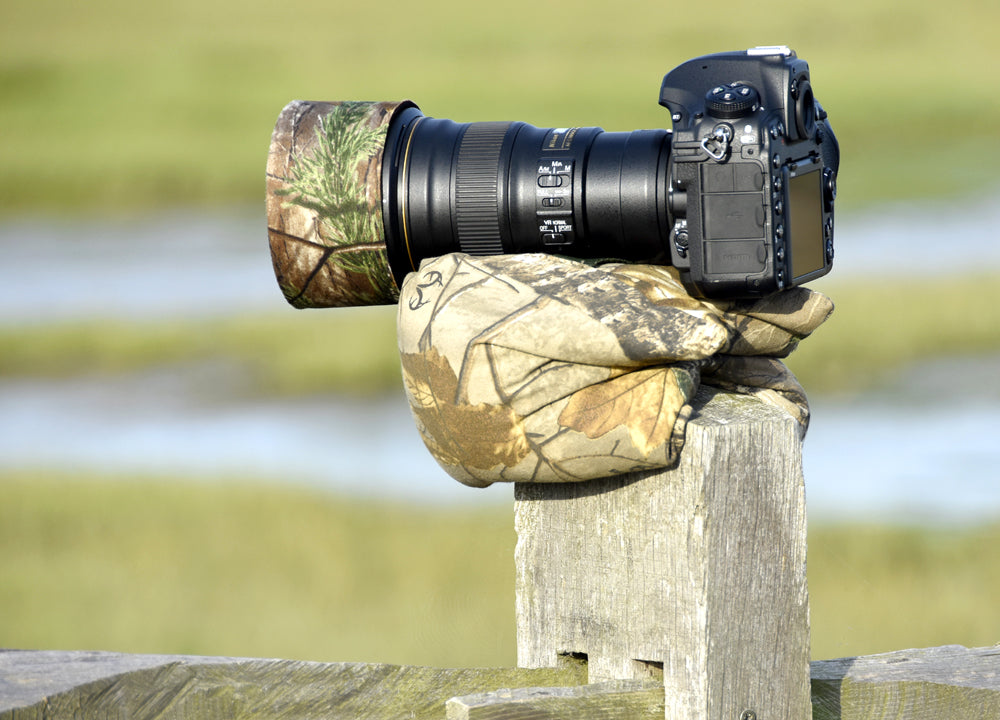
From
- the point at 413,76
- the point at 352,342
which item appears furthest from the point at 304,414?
the point at 413,76

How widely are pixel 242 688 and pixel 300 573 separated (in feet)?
13.7

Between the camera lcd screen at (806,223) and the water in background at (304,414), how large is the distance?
441 cm

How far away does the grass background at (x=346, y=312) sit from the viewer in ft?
20.5

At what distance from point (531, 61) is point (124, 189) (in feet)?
19.1

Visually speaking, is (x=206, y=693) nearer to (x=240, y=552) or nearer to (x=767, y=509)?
(x=767, y=509)

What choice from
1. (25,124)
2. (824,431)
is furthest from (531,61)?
(824,431)

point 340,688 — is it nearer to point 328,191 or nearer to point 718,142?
point 328,191

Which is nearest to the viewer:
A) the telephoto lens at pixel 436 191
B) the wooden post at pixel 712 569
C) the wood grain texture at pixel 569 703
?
the wood grain texture at pixel 569 703

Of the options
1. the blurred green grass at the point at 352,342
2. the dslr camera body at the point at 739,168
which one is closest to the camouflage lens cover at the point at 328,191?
the dslr camera body at the point at 739,168

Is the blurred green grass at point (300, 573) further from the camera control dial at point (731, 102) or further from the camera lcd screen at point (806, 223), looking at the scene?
the camera control dial at point (731, 102)

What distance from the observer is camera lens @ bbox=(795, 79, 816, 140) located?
96.1 inches

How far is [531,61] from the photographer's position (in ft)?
58.2

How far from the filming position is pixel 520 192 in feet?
8.53

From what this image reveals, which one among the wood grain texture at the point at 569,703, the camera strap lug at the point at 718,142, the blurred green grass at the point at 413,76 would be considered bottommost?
the wood grain texture at the point at 569,703
